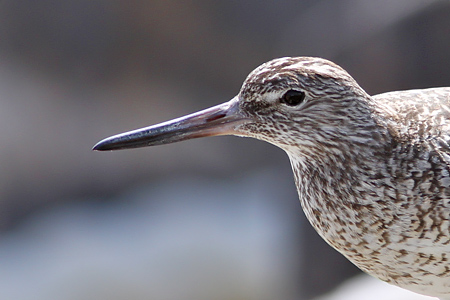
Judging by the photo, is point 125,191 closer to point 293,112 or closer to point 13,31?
point 13,31

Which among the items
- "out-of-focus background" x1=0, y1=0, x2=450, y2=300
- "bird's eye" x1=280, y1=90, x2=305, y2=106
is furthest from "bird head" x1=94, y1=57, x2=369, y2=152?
"out-of-focus background" x1=0, y1=0, x2=450, y2=300

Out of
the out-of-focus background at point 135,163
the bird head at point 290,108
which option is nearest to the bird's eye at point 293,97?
the bird head at point 290,108

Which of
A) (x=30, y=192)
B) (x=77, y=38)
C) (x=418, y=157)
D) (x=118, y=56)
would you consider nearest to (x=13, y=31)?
(x=77, y=38)

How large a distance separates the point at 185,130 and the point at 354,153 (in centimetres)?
82

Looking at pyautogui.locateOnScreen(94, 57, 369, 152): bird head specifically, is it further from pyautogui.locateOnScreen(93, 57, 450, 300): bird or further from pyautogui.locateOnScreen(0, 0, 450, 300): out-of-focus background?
pyautogui.locateOnScreen(0, 0, 450, 300): out-of-focus background

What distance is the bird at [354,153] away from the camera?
10.4 feet

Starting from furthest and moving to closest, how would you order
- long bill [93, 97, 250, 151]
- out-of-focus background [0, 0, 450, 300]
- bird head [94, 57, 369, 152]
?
out-of-focus background [0, 0, 450, 300] → long bill [93, 97, 250, 151] → bird head [94, 57, 369, 152]

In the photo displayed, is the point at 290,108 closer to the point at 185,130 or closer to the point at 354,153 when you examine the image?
the point at 354,153

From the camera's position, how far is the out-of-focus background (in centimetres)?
834

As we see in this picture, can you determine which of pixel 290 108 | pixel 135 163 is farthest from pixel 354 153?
pixel 135 163

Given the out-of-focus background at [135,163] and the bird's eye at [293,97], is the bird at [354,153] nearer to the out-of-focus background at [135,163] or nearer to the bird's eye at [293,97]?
the bird's eye at [293,97]

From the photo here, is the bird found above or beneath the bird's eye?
beneath

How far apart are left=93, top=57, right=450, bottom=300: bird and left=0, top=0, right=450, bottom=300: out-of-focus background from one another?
180 inches

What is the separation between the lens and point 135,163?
8875 millimetres
